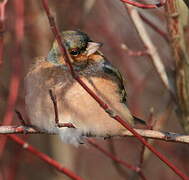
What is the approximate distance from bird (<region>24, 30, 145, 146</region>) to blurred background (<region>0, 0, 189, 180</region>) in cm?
88

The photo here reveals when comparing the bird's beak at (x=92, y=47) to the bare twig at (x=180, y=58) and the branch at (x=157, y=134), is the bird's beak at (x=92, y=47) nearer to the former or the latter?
the bare twig at (x=180, y=58)

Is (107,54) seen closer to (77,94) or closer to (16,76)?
(16,76)

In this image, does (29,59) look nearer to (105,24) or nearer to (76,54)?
(105,24)

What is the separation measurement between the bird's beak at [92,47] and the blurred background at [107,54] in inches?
44.4

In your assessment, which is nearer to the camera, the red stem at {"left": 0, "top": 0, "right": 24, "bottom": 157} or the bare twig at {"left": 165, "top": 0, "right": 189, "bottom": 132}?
the bare twig at {"left": 165, "top": 0, "right": 189, "bottom": 132}

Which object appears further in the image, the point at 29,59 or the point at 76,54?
the point at 29,59

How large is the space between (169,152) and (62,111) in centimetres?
275

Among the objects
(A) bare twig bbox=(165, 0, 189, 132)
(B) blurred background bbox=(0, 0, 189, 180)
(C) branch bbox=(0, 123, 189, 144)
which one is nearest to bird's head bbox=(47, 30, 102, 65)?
(A) bare twig bbox=(165, 0, 189, 132)

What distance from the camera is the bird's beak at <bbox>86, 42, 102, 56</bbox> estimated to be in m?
4.46

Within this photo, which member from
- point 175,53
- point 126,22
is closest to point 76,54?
point 175,53

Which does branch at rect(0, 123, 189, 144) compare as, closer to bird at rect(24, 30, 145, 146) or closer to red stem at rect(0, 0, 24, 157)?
bird at rect(24, 30, 145, 146)

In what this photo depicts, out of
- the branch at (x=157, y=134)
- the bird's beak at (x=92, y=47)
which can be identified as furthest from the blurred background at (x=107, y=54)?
the branch at (x=157, y=134)

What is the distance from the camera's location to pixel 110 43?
6.94 meters

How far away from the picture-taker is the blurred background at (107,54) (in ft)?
19.6
